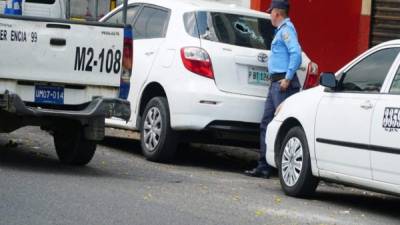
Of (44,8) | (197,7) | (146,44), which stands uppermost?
(197,7)

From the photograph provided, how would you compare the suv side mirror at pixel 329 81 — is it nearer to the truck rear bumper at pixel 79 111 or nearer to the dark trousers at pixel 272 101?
the dark trousers at pixel 272 101

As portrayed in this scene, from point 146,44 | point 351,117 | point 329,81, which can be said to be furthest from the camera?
point 146,44

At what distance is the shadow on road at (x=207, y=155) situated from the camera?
12547mm

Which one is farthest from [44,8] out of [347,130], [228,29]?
[347,130]

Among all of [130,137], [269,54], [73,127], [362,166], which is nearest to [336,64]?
[130,137]

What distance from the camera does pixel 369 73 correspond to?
9461 mm

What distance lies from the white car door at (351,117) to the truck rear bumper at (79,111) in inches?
79.0

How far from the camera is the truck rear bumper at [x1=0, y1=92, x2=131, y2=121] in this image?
9.81m

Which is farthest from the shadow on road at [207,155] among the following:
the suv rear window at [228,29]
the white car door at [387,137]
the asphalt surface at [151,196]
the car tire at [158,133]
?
the white car door at [387,137]

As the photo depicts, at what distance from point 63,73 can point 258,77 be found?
7.92 feet

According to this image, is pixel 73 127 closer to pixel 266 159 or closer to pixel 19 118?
pixel 19 118

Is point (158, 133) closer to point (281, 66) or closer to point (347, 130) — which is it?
point (281, 66)

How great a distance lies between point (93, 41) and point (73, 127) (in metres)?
1.14

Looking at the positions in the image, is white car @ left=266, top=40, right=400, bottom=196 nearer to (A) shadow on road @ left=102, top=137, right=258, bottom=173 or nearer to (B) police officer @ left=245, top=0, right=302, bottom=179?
(B) police officer @ left=245, top=0, right=302, bottom=179
